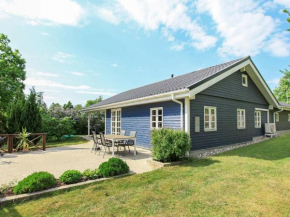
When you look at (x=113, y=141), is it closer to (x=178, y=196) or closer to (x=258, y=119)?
(x=178, y=196)

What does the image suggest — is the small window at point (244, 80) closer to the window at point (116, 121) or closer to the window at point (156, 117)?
the window at point (156, 117)

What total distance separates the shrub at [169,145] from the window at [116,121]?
19.8 feet

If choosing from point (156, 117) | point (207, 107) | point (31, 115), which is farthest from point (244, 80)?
point (31, 115)

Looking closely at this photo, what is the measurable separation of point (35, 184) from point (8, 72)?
55.4ft

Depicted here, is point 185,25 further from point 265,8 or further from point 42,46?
point 42,46

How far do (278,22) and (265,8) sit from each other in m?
0.72

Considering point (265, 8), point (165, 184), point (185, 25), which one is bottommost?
point (165, 184)

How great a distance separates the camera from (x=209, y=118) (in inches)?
324

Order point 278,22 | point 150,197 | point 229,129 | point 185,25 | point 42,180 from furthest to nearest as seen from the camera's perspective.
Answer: point 185,25, point 229,129, point 278,22, point 42,180, point 150,197

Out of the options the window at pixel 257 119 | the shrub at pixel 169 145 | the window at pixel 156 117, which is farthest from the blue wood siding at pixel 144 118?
the window at pixel 257 119

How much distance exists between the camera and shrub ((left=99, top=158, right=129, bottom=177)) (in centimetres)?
421

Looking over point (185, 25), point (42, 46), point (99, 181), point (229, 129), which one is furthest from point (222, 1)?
point (42, 46)

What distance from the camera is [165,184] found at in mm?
3840

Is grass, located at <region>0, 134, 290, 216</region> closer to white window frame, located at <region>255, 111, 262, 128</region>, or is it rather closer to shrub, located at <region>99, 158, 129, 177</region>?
shrub, located at <region>99, 158, 129, 177</region>
